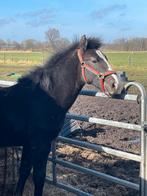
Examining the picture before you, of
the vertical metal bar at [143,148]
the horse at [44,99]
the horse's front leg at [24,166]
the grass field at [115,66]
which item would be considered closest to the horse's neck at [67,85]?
the horse at [44,99]

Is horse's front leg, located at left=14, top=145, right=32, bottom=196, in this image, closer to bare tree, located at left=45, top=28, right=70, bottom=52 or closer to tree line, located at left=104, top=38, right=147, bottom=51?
bare tree, located at left=45, top=28, right=70, bottom=52

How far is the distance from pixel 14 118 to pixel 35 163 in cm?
58

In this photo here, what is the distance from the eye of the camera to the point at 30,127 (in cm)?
421

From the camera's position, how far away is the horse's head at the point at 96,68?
3.94 meters

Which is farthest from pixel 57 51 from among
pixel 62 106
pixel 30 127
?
pixel 30 127

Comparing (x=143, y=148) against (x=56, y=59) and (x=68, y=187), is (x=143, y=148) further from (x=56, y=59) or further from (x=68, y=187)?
(x=68, y=187)

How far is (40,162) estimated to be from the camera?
4309 millimetres

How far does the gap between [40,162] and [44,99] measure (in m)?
0.74

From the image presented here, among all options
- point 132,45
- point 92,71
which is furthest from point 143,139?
point 132,45

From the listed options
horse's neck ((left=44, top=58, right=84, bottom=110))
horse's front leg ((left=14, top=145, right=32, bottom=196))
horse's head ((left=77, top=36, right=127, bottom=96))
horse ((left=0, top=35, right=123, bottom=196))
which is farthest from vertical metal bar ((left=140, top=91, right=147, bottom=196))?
horse's front leg ((left=14, top=145, right=32, bottom=196))

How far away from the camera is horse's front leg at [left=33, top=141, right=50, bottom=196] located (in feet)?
13.9

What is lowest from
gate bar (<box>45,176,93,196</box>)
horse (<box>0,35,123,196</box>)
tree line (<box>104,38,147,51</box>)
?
gate bar (<box>45,176,93,196</box>)

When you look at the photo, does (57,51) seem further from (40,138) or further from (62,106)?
(40,138)

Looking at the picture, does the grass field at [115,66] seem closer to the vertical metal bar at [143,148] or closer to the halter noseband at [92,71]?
the halter noseband at [92,71]
